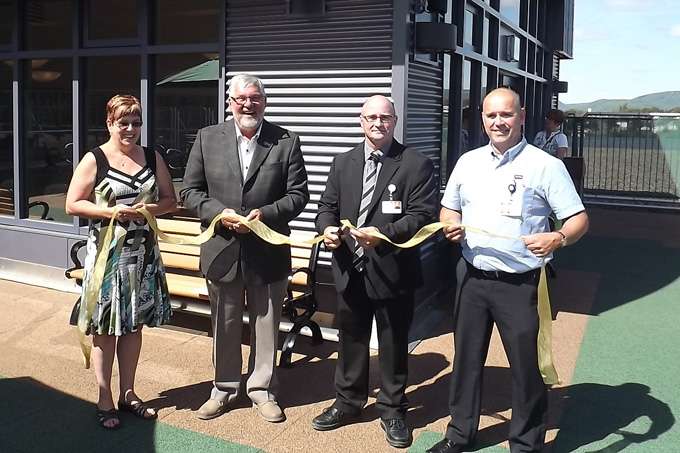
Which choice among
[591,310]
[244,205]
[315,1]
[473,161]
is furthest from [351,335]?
[591,310]

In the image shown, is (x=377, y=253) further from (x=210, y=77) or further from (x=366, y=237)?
(x=210, y=77)

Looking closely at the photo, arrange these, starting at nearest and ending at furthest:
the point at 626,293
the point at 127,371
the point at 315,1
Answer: the point at 127,371 → the point at 315,1 → the point at 626,293

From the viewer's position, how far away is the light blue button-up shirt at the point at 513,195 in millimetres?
3537

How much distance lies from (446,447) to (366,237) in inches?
47.6

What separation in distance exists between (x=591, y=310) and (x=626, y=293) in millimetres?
995

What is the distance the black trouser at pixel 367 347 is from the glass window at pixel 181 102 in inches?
119

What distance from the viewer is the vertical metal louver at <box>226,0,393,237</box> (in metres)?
5.62

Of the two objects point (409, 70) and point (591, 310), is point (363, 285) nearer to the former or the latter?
point (409, 70)

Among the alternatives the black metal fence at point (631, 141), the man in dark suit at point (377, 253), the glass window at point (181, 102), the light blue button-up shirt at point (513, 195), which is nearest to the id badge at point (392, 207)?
the man in dark suit at point (377, 253)

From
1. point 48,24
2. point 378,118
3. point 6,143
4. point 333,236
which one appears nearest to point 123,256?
point 333,236

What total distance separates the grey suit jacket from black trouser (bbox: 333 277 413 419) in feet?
1.67

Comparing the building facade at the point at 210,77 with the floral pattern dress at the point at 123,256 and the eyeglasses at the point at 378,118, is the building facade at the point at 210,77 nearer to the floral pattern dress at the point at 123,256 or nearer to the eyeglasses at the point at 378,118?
the eyeglasses at the point at 378,118

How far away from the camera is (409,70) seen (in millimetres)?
5746

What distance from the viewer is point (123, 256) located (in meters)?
4.12
